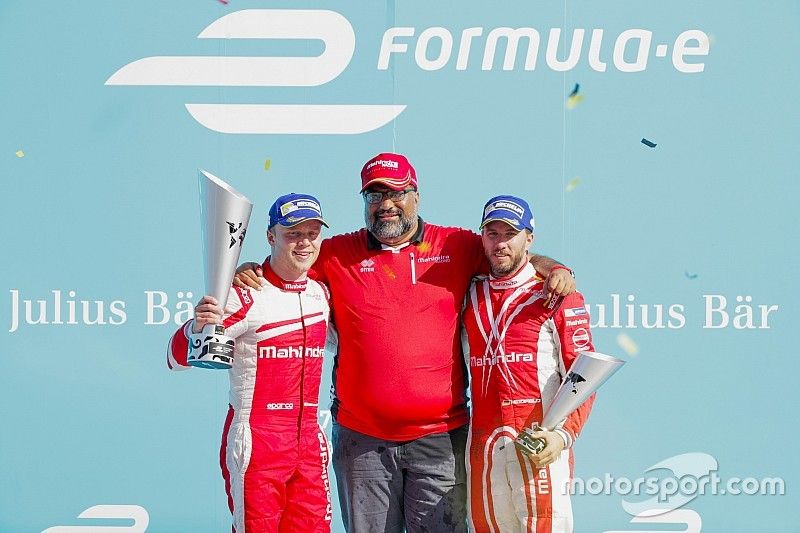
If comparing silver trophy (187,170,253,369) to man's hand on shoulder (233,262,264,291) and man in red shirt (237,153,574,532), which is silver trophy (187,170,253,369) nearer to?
man's hand on shoulder (233,262,264,291)

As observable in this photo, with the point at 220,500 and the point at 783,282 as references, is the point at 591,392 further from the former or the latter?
the point at 220,500

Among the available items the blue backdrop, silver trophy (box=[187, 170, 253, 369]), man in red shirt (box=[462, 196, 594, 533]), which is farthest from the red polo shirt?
the blue backdrop

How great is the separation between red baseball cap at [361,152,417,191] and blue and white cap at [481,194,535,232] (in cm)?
32

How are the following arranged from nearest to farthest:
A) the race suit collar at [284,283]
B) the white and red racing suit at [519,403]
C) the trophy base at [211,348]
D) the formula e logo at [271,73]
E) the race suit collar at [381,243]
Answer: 1. the trophy base at [211,348]
2. the white and red racing suit at [519,403]
3. the race suit collar at [284,283]
4. the race suit collar at [381,243]
5. the formula e logo at [271,73]

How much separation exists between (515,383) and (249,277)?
1.00m

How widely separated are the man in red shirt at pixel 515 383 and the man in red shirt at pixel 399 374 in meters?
0.11

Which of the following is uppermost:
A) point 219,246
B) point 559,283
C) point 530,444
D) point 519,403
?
point 219,246

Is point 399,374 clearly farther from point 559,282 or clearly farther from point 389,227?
point 559,282

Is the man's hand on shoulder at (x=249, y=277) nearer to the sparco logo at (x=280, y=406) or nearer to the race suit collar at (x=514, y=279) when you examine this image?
the sparco logo at (x=280, y=406)

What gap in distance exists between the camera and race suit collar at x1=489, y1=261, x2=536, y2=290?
3318mm

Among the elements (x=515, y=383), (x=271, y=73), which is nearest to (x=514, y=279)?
(x=515, y=383)

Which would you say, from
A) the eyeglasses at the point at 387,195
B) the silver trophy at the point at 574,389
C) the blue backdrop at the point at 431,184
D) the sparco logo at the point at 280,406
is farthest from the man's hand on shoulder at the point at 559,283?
the blue backdrop at the point at 431,184

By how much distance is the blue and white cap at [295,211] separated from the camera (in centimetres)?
319

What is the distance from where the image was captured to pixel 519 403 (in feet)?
10.6
